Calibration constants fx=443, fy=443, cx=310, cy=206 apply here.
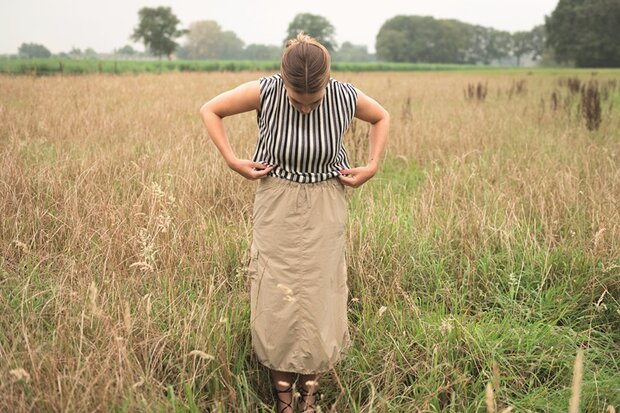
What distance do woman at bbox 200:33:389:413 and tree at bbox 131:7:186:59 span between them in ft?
226

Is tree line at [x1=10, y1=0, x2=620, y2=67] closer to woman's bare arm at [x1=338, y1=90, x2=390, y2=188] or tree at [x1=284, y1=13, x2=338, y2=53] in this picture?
tree at [x1=284, y1=13, x2=338, y2=53]

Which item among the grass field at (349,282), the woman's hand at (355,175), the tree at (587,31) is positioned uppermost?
the tree at (587,31)

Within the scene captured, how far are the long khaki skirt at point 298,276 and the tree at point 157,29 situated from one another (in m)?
68.9

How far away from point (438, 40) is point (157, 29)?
202 feet

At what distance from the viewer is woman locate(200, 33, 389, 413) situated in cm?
166

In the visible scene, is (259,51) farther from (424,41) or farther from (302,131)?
(302,131)

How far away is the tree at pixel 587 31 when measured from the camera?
48.2 metres

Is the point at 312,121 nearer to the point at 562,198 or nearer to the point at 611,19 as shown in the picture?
the point at 562,198

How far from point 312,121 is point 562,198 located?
8.23 feet

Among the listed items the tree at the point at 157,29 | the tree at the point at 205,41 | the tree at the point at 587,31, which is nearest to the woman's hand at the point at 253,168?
the tree at the point at 587,31

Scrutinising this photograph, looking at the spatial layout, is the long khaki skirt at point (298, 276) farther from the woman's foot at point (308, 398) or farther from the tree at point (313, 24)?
the tree at point (313, 24)

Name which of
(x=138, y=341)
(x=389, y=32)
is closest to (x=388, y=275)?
(x=138, y=341)

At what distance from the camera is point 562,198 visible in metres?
3.30

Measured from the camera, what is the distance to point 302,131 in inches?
64.9
